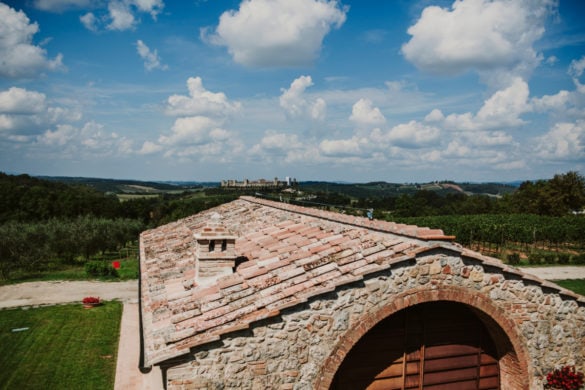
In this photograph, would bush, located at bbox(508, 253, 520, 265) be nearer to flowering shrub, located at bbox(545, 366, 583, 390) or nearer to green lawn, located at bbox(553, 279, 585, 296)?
green lawn, located at bbox(553, 279, 585, 296)

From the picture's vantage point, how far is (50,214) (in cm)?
6512

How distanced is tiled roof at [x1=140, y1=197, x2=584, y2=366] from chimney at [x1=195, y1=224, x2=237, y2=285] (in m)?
0.23

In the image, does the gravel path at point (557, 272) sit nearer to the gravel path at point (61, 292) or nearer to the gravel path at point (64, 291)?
the gravel path at point (64, 291)

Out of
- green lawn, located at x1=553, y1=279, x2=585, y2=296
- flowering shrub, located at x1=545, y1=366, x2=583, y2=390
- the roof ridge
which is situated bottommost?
green lawn, located at x1=553, y1=279, x2=585, y2=296

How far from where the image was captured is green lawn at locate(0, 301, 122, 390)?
13.4 meters

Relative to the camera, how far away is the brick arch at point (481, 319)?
7.07 m

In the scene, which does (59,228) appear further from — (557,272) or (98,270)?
(557,272)

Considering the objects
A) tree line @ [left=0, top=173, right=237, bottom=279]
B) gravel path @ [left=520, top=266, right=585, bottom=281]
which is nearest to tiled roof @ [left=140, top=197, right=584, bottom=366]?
tree line @ [left=0, top=173, right=237, bottom=279]

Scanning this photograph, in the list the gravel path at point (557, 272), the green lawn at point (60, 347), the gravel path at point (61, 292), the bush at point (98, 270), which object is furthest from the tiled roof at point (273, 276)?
the gravel path at point (557, 272)

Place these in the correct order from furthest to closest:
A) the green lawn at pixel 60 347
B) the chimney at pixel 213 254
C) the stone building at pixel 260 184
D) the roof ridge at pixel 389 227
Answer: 1. the stone building at pixel 260 184
2. the green lawn at pixel 60 347
3. the chimney at pixel 213 254
4. the roof ridge at pixel 389 227

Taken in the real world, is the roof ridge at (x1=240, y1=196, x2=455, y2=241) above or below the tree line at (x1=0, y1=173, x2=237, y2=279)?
above

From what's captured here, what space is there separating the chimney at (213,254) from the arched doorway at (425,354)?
341 cm

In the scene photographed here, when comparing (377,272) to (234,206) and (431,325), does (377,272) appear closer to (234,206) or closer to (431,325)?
(431,325)

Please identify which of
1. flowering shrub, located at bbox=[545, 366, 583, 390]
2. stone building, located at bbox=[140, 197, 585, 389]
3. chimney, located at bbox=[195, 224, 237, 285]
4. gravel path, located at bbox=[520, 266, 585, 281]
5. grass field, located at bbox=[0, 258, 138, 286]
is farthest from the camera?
gravel path, located at bbox=[520, 266, 585, 281]
